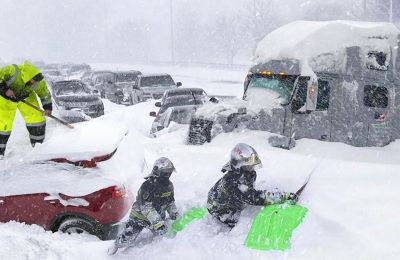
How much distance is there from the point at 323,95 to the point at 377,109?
1062mm

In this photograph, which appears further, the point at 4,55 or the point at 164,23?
the point at 164,23

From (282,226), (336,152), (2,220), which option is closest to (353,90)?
(336,152)

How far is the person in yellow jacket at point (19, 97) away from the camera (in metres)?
7.45

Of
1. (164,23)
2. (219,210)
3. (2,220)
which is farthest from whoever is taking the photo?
(164,23)

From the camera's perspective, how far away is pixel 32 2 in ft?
468

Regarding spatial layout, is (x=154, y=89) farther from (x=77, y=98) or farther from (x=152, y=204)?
(x=152, y=204)

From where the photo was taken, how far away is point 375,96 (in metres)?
8.87

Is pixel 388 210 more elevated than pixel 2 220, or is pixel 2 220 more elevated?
pixel 388 210

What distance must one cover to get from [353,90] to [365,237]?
4.78 m

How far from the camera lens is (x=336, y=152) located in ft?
24.5

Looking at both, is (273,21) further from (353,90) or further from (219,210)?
(219,210)

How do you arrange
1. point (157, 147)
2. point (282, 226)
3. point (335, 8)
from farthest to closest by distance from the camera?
1. point (335, 8)
2. point (157, 147)
3. point (282, 226)

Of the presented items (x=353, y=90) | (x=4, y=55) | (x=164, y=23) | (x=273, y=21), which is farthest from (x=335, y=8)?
(x=4, y=55)

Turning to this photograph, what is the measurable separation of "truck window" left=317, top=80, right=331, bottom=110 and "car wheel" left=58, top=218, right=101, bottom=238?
4902 millimetres
